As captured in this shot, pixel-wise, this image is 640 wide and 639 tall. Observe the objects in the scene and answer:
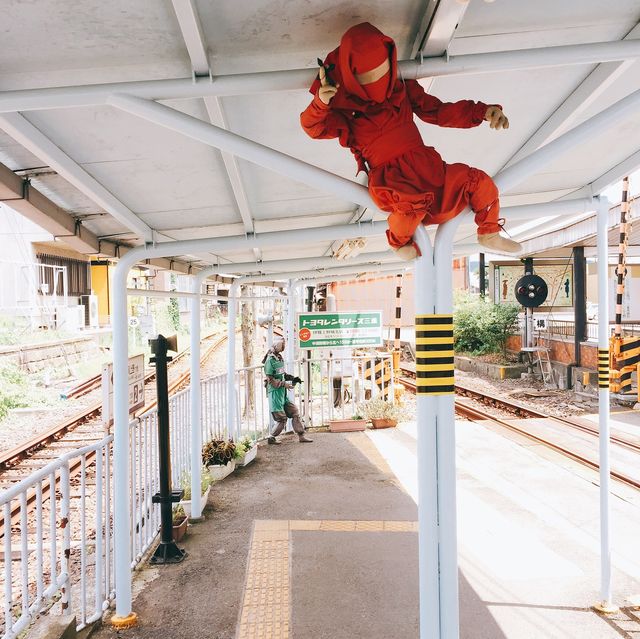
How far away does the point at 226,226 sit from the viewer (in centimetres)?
504

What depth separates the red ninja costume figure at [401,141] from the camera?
2.19 m

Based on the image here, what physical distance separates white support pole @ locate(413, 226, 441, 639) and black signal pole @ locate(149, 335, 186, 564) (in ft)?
9.50

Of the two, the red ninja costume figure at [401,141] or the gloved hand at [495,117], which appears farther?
the gloved hand at [495,117]

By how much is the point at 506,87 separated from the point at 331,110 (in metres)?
1.15

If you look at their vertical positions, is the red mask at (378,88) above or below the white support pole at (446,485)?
above

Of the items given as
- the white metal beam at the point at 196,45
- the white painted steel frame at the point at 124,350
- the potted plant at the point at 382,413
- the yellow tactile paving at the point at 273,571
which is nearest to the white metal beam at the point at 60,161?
the white painted steel frame at the point at 124,350

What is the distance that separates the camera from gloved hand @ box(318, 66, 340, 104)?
2125mm

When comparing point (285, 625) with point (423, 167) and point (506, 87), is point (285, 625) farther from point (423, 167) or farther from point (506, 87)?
point (506, 87)

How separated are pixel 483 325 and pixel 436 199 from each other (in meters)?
18.2

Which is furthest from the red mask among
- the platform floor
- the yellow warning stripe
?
the platform floor

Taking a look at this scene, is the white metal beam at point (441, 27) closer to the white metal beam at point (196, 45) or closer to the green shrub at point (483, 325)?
the white metal beam at point (196, 45)

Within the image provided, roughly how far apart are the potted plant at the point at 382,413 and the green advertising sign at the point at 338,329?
3.63ft

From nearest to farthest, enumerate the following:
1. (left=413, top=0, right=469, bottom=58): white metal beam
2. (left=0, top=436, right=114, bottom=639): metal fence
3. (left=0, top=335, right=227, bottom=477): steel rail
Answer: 1. (left=413, top=0, right=469, bottom=58): white metal beam
2. (left=0, top=436, right=114, bottom=639): metal fence
3. (left=0, top=335, right=227, bottom=477): steel rail

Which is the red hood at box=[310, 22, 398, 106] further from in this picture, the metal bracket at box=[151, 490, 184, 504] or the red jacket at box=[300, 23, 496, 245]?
the metal bracket at box=[151, 490, 184, 504]
